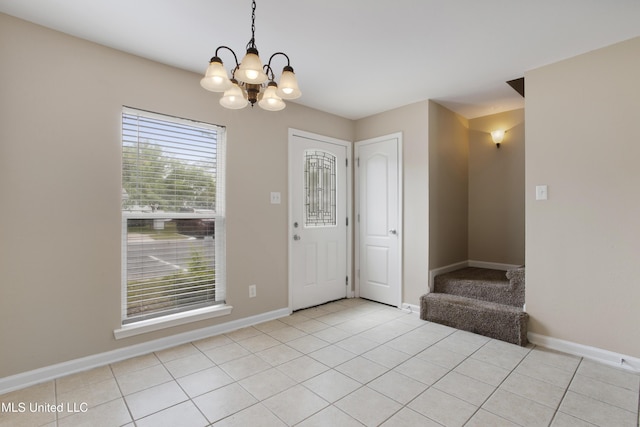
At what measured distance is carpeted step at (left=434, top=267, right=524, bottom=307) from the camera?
123 inches

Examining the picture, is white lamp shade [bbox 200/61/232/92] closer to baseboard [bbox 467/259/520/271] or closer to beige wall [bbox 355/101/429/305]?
beige wall [bbox 355/101/429/305]

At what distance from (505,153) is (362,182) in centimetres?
190

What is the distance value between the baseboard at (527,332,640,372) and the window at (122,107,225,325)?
299 centimetres

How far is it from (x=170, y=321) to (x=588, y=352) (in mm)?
3506

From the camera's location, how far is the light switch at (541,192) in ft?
9.09

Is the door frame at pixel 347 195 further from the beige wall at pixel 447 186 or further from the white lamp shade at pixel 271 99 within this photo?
the white lamp shade at pixel 271 99

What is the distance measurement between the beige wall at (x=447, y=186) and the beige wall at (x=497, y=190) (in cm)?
12

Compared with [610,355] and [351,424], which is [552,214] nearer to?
[610,355]

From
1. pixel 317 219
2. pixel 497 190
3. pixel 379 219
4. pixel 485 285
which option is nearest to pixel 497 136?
pixel 497 190

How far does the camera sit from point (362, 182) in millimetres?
4273

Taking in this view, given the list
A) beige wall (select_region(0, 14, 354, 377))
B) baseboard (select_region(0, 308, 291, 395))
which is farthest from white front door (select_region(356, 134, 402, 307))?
beige wall (select_region(0, 14, 354, 377))

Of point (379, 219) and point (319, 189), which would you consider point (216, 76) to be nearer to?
point (319, 189)

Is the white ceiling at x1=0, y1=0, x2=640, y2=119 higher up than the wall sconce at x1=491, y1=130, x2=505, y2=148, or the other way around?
the white ceiling at x1=0, y1=0, x2=640, y2=119

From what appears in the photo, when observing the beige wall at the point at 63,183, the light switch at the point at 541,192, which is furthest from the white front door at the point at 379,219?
the beige wall at the point at 63,183
